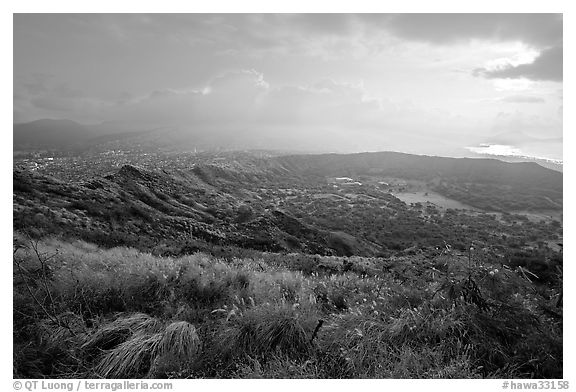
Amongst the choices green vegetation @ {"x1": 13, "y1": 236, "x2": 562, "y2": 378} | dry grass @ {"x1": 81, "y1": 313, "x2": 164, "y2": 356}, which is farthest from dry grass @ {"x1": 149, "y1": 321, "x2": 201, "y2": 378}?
dry grass @ {"x1": 81, "y1": 313, "x2": 164, "y2": 356}

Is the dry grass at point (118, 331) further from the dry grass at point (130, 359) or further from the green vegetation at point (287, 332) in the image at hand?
the dry grass at point (130, 359)

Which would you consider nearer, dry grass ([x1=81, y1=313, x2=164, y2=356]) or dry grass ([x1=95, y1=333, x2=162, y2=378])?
dry grass ([x1=95, y1=333, x2=162, y2=378])

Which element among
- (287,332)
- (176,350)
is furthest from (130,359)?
(287,332)

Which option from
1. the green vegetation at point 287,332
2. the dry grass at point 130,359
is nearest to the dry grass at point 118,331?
the green vegetation at point 287,332

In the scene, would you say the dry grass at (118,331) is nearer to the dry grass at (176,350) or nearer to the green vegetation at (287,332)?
the green vegetation at (287,332)

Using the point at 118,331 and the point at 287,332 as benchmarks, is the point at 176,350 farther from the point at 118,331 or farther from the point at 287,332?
the point at 287,332

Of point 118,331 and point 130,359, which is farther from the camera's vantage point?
point 118,331

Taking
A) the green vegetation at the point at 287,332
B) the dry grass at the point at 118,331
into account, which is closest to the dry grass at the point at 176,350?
the green vegetation at the point at 287,332

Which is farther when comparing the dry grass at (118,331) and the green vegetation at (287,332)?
the dry grass at (118,331)

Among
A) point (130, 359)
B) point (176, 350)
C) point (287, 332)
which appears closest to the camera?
point (130, 359)

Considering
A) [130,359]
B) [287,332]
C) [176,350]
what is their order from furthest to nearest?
1. [287,332]
2. [176,350]
3. [130,359]

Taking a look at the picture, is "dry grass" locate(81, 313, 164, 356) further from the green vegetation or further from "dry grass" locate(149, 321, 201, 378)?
"dry grass" locate(149, 321, 201, 378)

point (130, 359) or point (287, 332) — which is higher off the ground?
point (287, 332)
